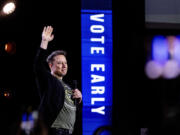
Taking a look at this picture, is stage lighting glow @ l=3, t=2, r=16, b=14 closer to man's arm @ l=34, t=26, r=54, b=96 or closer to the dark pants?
man's arm @ l=34, t=26, r=54, b=96

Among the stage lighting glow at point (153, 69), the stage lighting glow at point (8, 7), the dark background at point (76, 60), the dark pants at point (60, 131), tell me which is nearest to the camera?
the stage lighting glow at point (8, 7)

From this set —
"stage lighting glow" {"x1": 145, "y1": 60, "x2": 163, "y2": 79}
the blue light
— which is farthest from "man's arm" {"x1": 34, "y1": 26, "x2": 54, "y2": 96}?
"stage lighting glow" {"x1": 145, "y1": 60, "x2": 163, "y2": 79}

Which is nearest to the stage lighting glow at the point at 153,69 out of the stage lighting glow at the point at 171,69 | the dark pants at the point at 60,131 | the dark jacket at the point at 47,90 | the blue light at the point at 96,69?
the stage lighting glow at the point at 171,69

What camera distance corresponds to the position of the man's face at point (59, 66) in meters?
8.80

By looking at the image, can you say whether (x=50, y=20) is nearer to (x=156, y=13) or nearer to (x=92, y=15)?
(x=92, y=15)

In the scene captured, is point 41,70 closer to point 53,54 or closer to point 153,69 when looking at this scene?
point 53,54

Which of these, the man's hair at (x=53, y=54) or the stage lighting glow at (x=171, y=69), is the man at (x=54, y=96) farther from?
the stage lighting glow at (x=171, y=69)

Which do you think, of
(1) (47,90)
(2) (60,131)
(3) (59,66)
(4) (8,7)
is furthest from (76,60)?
(4) (8,7)

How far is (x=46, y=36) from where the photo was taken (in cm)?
884

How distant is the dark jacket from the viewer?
8648 millimetres

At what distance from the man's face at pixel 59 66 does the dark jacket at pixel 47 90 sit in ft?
0.50

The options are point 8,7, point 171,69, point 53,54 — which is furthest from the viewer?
point 171,69

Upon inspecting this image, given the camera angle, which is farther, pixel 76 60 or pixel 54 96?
pixel 76 60

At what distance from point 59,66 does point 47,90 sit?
1.88 ft
